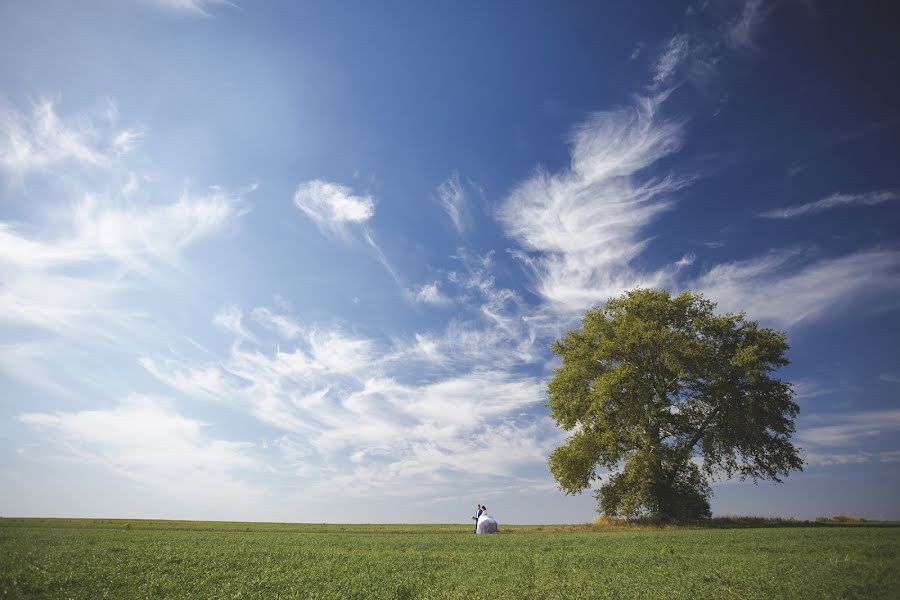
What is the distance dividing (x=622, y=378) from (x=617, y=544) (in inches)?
743

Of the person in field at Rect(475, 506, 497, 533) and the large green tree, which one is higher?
the large green tree

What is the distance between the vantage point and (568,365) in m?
44.9

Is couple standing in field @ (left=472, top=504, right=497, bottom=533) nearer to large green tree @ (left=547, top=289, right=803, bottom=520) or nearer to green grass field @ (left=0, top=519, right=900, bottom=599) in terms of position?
large green tree @ (left=547, top=289, right=803, bottom=520)

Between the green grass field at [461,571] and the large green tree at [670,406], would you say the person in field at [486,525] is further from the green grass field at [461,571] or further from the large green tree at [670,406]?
the green grass field at [461,571]

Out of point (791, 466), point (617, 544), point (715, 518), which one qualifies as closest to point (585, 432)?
point (715, 518)

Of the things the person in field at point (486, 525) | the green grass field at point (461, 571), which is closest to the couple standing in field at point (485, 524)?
the person in field at point (486, 525)

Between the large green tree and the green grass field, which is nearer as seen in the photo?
the green grass field

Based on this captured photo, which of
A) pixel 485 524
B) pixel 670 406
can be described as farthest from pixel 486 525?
pixel 670 406

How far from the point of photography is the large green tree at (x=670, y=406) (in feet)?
123

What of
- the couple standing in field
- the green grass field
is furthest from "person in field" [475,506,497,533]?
the green grass field

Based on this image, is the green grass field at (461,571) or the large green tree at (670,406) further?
the large green tree at (670,406)

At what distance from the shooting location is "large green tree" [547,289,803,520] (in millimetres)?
37363

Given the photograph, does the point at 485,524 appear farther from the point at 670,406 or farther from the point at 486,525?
the point at 670,406

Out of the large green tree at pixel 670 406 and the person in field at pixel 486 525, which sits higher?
the large green tree at pixel 670 406
